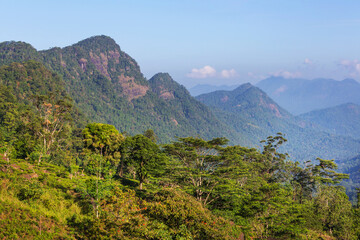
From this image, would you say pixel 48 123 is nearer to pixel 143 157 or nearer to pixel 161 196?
pixel 143 157

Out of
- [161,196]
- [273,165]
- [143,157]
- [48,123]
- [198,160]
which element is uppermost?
[48,123]

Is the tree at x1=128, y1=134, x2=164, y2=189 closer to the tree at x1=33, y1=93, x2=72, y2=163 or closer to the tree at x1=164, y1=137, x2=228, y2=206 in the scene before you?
the tree at x1=164, y1=137, x2=228, y2=206

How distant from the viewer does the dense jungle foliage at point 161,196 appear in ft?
62.6

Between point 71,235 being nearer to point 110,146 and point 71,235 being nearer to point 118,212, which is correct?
point 118,212

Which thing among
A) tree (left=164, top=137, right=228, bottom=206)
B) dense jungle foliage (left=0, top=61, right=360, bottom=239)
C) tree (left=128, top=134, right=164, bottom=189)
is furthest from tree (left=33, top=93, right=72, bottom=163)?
tree (left=164, top=137, right=228, bottom=206)

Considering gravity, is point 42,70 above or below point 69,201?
above

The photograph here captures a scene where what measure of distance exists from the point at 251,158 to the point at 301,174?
12.9 metres

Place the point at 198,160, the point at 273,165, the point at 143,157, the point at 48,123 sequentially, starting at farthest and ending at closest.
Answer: the point at 273,165 < the point at 48,123 < the point at 143,157 < the point at 198,160

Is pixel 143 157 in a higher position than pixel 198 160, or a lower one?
lower

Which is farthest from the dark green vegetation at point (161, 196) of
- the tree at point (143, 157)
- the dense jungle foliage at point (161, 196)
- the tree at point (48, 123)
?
the tree at point (48, 123)

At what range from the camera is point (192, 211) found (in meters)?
18.8

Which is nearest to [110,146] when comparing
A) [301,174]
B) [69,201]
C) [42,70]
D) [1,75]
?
[69,201]

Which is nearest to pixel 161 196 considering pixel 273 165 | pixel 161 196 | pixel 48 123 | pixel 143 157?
pixel 161 196

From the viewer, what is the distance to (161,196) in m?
20.7
